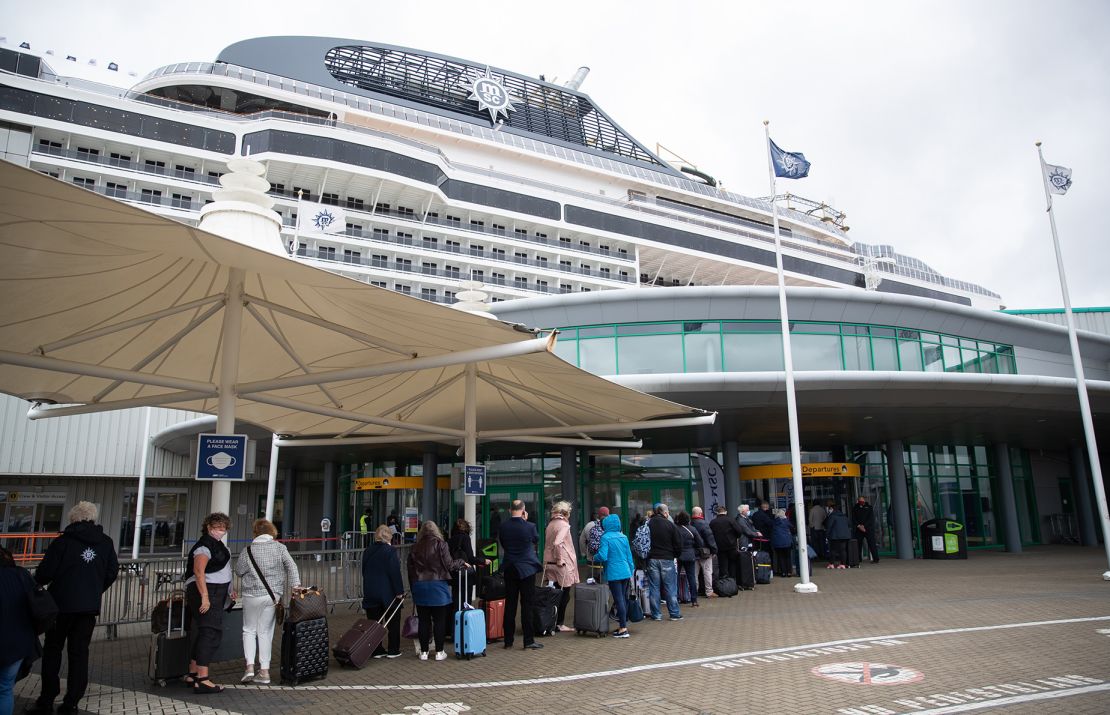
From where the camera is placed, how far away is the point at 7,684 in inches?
195

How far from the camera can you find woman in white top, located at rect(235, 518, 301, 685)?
6.81 metres

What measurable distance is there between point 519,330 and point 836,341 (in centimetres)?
1193

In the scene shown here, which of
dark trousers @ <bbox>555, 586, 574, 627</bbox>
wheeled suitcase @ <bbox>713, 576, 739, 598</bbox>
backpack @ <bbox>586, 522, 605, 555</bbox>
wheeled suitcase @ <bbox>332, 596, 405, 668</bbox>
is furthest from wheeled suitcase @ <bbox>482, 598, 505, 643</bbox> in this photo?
wheeled suitcase @ <bbox>713, 576, 739, 598</bbox>

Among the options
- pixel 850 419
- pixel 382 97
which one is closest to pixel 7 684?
pixel 850 419

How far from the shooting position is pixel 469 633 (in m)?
7.97

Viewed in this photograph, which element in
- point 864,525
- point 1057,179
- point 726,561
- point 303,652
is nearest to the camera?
point 303,652

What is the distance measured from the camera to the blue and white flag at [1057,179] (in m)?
15.7

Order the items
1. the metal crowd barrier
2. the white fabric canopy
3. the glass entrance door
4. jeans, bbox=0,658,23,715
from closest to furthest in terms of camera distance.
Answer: jeans, bbox=0,658,23,715 → the white fabric canopy → the metal crowd barrier → the glass entrance door

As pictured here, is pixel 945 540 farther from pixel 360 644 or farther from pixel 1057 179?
pixel 360 644

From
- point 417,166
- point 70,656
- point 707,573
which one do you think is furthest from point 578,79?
point 70,656

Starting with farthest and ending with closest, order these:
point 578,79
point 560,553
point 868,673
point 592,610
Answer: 1. point 578,79
2. point 560,553
3. point 592,610
4. point 868,673

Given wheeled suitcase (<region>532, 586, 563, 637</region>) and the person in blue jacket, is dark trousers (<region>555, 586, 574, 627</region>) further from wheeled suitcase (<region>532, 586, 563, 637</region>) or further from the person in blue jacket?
the person in blue jacket

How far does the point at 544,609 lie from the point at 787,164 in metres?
11.4

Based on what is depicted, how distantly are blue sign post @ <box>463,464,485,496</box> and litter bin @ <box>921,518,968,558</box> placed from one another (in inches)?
580
